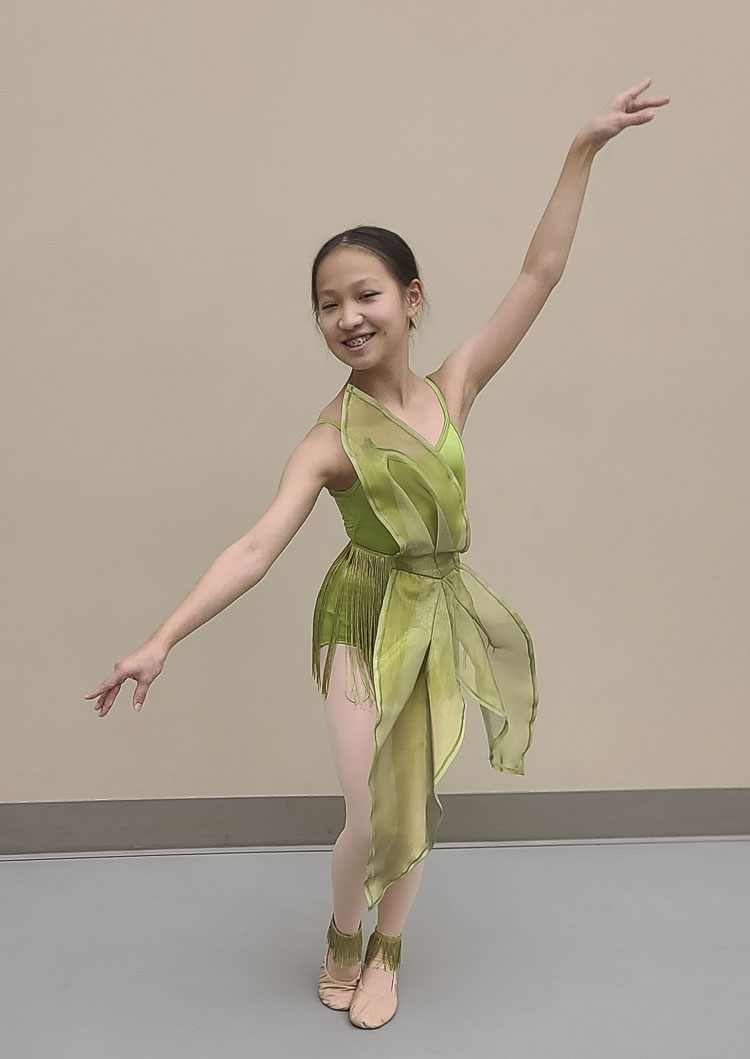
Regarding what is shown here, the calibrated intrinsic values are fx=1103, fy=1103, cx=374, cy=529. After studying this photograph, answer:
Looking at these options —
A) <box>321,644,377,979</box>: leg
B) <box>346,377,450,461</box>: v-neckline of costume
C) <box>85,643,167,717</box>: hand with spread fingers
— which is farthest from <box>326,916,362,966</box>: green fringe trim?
<box>346,377,450,461</box>: v-neckline of costume

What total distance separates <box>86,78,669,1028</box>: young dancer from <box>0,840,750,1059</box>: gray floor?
147 mm

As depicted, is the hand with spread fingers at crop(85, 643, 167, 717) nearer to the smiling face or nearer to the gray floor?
the smiling face

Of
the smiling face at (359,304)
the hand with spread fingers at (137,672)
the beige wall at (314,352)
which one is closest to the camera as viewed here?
the hand with spread fingers at (137,672)

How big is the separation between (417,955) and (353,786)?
47 centimetres

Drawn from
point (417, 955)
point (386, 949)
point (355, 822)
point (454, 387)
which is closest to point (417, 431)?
point (454, 387)

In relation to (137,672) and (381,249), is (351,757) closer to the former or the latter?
(137,672)

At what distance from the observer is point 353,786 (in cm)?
162

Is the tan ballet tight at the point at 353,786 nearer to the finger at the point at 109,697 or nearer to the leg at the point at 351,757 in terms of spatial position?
the leg at the point at 351,757

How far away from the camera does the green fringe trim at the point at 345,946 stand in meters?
1.74

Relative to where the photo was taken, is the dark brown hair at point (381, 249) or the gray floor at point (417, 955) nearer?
the dark brown hair at point (381, 249)

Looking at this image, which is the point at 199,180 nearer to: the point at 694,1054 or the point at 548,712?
the point at 548,712

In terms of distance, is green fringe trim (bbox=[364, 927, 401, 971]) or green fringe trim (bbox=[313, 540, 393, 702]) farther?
green fringe trim (bbox=[364, 927, 401, 971])

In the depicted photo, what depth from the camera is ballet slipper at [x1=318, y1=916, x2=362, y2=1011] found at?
175cm

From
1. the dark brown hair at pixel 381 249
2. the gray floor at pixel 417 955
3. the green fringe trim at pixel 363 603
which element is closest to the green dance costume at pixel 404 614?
the green fringe trim at pixel 363 603
